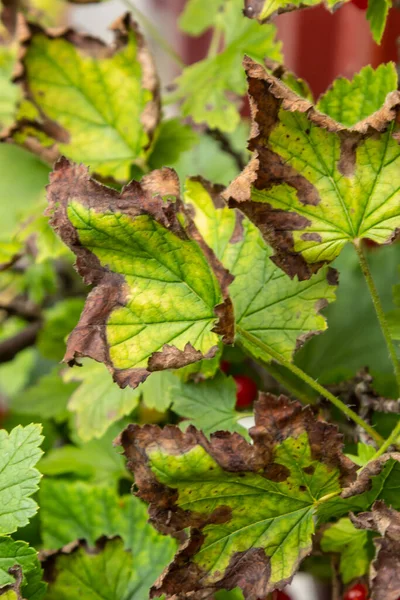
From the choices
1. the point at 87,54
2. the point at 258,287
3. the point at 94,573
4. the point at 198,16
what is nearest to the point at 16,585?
the point at 94,573

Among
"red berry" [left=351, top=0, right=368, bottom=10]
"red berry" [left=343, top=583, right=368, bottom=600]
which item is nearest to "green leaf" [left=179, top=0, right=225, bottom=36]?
"red berry" [left=351, top=0, right=368, bottom=10]

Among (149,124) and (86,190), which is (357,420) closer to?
(86,190)

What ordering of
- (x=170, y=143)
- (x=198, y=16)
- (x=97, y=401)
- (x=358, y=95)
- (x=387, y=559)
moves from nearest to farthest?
(x=387, y=559)
(x=358, y=95)
(x=97, y=401)
(x=170, y=143)
(x=198, y=16)

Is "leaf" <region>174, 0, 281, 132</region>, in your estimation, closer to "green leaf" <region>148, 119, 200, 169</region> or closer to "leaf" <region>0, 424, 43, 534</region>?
"green leaf" <region>148, 119, 200, 169</region>

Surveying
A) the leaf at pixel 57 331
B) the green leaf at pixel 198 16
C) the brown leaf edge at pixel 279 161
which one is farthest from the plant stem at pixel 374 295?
the green leaf at pixel 198 16

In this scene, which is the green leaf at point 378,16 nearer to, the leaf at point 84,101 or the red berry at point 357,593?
the leaf at point 84,101

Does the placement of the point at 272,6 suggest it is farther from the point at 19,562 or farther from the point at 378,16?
the point at 19,562

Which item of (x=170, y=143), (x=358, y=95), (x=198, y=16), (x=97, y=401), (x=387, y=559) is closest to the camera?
(x=387, y=559)
